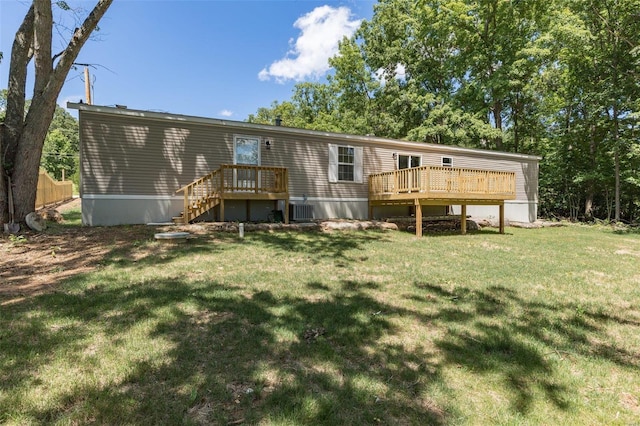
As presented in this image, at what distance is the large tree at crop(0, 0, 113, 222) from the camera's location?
7.75 metres

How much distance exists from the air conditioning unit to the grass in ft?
19.9

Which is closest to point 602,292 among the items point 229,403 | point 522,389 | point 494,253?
point 494,253

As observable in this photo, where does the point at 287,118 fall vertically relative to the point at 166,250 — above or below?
above

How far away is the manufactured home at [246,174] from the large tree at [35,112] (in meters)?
0.95

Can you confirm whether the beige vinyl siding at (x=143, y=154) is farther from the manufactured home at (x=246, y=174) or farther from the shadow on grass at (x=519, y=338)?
the shadow on grass at (x=519, y=338)

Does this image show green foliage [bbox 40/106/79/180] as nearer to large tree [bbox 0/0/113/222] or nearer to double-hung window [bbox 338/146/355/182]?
large tree [bbox 0/0/113/222]

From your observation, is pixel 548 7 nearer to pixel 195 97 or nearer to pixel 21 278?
pixel 195 97

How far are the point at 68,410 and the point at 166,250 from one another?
4648mm

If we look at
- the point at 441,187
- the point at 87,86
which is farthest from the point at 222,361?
the point at 87,86

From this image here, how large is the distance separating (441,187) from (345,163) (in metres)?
3.72

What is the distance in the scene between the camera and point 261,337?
3072mm

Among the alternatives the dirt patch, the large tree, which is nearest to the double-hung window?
the dirt patch

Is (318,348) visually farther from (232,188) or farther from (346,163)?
(346,163)

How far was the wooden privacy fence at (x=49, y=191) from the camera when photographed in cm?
1478
